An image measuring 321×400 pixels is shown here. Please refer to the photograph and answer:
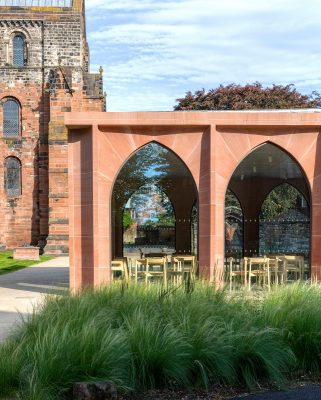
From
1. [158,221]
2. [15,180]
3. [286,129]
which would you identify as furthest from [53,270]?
[15,180]

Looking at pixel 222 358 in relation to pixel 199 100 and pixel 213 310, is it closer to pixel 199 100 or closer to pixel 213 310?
pixel 213 310

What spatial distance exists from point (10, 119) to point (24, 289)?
21080mm

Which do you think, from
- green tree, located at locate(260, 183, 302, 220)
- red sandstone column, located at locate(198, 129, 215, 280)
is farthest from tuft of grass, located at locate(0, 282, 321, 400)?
green tree, located at locate(260, 183, 302, 220)

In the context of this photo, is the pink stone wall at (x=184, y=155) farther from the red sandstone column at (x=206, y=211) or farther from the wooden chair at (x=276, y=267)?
the wooden chair at (x=276, y=267)

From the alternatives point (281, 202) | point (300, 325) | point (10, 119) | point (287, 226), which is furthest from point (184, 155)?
point (10, 119)

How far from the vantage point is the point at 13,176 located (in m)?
32.6

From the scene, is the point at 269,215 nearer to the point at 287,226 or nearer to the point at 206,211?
the point at 287,226

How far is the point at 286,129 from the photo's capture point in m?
11.7

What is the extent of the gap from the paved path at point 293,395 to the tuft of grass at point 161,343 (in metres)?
0.17

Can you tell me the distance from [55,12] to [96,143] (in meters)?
23.9

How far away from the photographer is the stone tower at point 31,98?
106ft

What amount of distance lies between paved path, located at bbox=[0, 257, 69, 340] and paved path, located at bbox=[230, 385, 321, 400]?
120 inches

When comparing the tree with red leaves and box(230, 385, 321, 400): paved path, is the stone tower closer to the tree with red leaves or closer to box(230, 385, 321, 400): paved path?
the tree with red leaves

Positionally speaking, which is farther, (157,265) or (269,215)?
(269,215)
